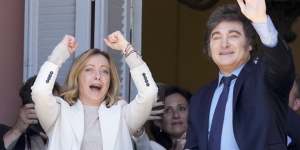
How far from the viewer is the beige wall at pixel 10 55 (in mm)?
4180

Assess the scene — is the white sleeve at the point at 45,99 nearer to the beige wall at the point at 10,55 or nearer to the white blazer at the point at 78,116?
the white blazer at the point at 78,116

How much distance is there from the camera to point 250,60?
2.88m

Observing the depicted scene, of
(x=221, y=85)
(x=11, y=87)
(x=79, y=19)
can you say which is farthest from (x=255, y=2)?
(x=11, y=87)

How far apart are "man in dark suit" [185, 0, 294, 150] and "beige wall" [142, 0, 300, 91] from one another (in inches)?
164

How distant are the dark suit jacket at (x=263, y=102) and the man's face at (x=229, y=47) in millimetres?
43

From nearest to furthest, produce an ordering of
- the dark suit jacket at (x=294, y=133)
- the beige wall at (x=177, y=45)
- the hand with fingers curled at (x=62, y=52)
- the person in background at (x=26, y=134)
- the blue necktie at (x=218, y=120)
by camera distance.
Result: the blue necktie at (x=218, y=120) → the dark suit jacket at (x=294, y=133) → the hand with fingers curled at (x=62, y=52) → the person in background at (x=26, y=134) → the beige wall at (x=177, y=45)

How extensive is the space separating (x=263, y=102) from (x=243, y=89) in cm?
10

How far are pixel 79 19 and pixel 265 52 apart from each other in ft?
5.22

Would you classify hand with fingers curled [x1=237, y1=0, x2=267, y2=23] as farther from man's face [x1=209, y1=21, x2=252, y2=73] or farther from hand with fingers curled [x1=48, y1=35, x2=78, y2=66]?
hand with fingers curled [x1=48, y1=35, x2=78, y2=66]

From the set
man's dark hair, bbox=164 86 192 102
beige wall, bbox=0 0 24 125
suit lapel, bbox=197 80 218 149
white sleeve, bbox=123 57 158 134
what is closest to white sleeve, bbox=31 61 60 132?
white sleeve, bbox=123 57 158 134

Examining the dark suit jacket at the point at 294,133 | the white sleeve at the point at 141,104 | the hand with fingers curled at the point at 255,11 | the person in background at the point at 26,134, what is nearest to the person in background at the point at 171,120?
the white sleeve at the point at 141,104

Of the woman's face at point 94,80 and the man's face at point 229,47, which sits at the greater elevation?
the man's face at point 229,47

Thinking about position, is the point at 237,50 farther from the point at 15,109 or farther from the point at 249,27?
the point at 15,109

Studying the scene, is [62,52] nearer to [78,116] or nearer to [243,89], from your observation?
[78,116]
